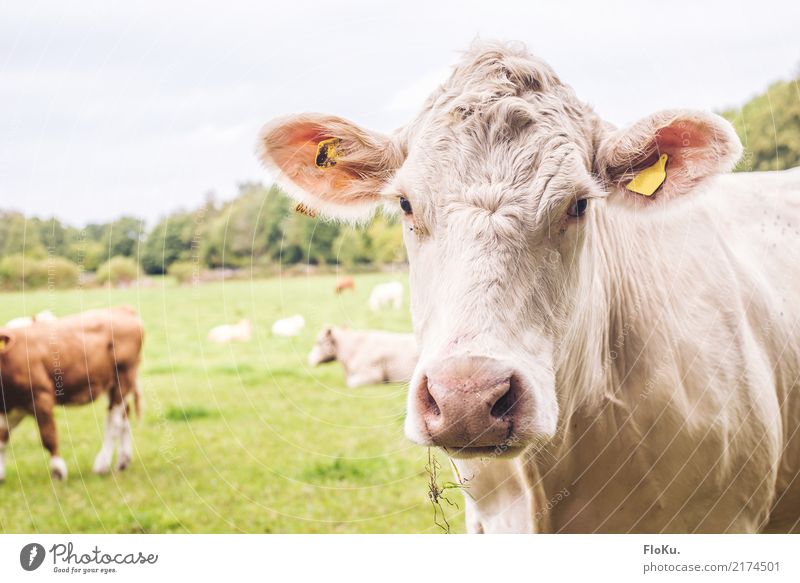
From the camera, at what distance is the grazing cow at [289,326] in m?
8.67

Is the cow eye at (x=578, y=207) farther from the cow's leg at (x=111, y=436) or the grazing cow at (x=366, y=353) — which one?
the grazing cow at (x=366, y=353)

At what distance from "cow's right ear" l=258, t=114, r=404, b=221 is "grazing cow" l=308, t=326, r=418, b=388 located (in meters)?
6.41

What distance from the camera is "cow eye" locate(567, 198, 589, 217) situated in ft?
6.62

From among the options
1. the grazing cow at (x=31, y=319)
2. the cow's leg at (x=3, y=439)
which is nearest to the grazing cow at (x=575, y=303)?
the cow's leg at (x=3, y=439)

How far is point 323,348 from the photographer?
9422 millimetres

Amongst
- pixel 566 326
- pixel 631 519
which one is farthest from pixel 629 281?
pixel 631 519

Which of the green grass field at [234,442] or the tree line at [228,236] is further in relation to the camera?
the green grass field at [234,442]

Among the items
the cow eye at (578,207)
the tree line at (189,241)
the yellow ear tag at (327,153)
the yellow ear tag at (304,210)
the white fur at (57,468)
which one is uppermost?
the yellow ear tag at (327,153)

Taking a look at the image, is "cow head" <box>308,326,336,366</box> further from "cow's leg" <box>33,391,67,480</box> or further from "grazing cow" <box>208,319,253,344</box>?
"cow's leg" <box>33,391,67,480</box>

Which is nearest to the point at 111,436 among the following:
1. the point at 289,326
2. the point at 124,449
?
the point at 124,449

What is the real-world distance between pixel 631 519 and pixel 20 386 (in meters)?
4.62
